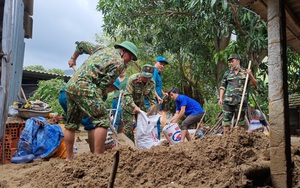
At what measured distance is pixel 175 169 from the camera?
2932 millimetres

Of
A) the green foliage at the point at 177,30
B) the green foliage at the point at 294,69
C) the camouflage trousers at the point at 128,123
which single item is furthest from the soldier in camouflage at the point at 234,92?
the green foliage at the point at 294,69

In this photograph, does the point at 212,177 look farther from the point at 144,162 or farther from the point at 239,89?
the point at 239,89

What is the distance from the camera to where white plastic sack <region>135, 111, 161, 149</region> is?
5.36m

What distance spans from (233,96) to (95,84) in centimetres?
319

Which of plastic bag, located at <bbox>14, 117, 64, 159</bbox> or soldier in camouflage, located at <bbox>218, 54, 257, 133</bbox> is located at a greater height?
soldier in camouflage, located at <bbox>218, 54, 257, 133</bbox>

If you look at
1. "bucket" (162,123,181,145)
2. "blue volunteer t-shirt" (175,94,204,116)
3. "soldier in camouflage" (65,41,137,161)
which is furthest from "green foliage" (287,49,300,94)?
"soldier in camouflage" (65,41,137,161)

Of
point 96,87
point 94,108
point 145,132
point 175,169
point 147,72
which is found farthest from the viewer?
point 147,72

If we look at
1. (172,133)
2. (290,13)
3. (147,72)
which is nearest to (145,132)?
(147,72)

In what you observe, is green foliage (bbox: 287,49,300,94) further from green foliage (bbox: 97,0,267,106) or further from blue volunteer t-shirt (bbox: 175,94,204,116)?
blue volunteer t-shirt (bbox: 175,94,204,116)

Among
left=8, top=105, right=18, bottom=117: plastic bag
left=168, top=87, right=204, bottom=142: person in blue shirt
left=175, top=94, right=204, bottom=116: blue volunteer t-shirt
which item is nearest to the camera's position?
left=8, top=105, right=18, bottom=117: plastic bag

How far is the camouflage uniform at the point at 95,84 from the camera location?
12.3 ft

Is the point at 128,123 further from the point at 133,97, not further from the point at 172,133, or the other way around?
the point at 172,133

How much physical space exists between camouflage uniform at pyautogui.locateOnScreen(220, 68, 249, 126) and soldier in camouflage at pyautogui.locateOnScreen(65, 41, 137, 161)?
108 inches

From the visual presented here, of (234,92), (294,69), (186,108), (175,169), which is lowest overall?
(175,169)
